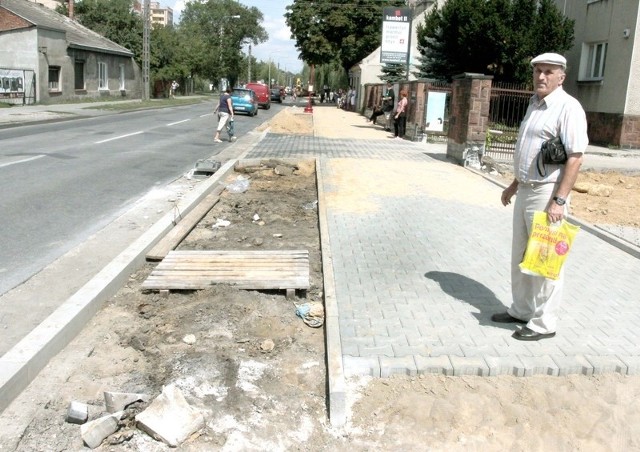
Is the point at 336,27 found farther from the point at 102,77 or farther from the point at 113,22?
the point at 102,77

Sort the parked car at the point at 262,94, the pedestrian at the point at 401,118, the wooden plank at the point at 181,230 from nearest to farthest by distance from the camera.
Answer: the wooden plank at the point at 181,230, the pedestrian at the point at 401,118, the parked car at the point at 262,94

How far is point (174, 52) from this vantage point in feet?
196

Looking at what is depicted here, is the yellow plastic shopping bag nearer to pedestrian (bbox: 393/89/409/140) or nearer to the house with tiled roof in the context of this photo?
pedestrian (bbox: 393/89/409/140)

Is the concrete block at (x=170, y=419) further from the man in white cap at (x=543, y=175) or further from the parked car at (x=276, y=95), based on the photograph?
the parked car at (x=276, y=95)

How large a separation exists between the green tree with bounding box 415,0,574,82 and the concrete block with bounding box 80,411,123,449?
936 inches

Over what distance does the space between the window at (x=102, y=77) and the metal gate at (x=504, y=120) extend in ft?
121

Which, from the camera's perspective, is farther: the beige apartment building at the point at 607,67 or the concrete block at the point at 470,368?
the beige apartment building at the point at 607,67

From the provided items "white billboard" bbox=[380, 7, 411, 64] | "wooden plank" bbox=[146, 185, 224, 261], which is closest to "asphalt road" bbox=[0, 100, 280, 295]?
"wooden plank" bbox=[146, 185, 224, 261]

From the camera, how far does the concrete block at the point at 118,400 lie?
11.6ft

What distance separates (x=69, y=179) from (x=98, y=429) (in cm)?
860

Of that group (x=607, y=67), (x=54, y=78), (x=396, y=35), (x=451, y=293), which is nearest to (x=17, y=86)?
(x=54, y=78)

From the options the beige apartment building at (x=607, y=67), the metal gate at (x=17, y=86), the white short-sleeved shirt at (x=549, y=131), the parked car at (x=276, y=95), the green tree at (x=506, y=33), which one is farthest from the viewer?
the parked car at (x=276, y=95)

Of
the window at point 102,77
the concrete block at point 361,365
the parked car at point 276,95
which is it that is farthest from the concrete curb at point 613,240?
the parked car at point 276,95

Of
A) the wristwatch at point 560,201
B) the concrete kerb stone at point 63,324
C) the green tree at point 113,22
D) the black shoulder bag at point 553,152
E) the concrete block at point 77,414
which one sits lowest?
the concrete block at point 77,414
